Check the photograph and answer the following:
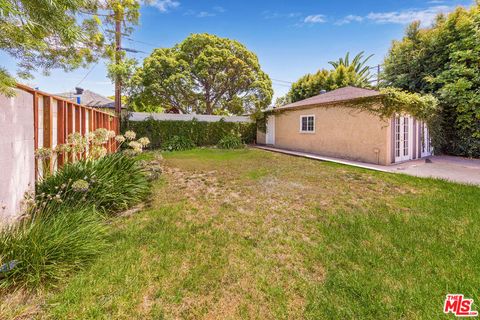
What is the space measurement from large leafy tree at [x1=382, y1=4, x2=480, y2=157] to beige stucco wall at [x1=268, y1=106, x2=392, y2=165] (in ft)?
15.6

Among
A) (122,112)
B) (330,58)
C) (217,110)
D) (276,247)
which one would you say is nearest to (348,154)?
(276,247)

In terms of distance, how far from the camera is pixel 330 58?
26969 millimetres

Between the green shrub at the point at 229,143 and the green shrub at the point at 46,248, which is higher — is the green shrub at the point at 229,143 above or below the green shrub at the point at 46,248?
above

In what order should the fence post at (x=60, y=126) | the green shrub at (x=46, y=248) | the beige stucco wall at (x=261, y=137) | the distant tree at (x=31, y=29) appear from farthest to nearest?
the beige stucco wall at (x=261, y=137)
the fence post at (x=60, y=126)
the green shrub at (x=46, y=248)
the distant tree at (x=31, y=29)

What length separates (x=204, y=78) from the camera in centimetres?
1897

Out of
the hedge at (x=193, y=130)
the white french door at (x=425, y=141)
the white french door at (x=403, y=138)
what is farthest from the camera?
the hedge at (x=193, y=130)

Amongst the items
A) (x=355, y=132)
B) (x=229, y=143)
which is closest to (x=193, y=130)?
(x=229, y=143)

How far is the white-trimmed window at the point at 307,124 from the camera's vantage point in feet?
40.5

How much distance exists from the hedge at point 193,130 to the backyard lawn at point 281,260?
9.77 metres

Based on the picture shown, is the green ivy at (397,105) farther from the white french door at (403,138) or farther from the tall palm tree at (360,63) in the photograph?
the tall palm tree at (360,63)

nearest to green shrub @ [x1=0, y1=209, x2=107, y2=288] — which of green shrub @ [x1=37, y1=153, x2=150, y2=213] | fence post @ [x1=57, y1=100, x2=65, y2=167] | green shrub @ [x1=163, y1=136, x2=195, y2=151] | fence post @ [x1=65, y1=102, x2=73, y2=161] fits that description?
green shrub @ [x1=37, y1=153, x2=150, y2=213]

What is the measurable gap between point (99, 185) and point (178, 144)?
33.5 ft

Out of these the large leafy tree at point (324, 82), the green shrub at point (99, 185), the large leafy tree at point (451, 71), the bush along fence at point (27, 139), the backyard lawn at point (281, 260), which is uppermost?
the large leafy tree at point (324, 82)

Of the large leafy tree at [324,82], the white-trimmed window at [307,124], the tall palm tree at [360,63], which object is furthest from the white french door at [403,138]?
the tall palm tree at [360,63]
